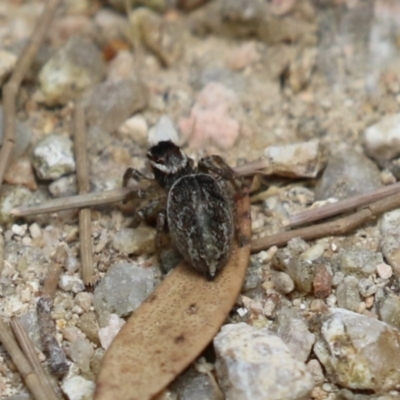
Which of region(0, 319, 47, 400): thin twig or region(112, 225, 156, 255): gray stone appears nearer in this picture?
region(0, 319, 47, 400): thin twig

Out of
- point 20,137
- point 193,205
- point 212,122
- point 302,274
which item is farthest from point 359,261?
point 20,137

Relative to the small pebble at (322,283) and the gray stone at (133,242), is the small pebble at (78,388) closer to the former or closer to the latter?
Answer: the gray stone at (133,242)

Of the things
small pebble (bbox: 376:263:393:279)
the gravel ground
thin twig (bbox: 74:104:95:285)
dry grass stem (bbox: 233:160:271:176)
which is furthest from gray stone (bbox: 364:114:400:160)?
thin twig (bbox: 74:104:95:285)

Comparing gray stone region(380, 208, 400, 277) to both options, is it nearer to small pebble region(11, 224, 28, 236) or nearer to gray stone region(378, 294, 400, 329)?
gray stone region(378, 294, 400, 329)

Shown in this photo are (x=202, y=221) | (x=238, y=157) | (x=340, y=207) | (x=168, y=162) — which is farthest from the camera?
(x=238, y=157)

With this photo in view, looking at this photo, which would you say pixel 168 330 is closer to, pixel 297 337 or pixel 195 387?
pixel 195 387

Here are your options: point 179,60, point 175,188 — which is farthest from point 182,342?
point 179,60

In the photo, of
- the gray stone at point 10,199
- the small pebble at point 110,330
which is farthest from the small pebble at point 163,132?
the small pebble at point 110,330
